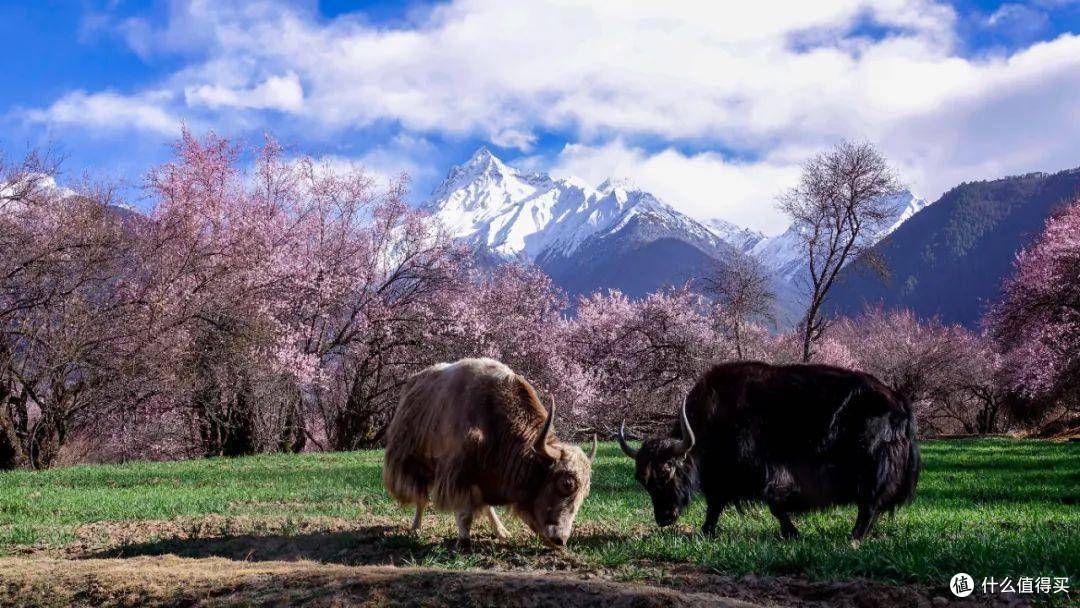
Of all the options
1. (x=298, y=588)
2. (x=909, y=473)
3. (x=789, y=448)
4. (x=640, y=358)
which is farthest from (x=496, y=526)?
(x=640, y=358)

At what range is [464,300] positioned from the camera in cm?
2945

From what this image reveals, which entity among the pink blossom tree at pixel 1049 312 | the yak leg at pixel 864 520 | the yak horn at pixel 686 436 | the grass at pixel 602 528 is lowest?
the grass at pixel 602 528

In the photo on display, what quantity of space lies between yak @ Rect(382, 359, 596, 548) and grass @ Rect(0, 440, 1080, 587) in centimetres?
36

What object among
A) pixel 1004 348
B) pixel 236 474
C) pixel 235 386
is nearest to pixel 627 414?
pixel 1004 348

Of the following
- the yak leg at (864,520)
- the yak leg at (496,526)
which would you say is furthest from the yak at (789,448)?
the yak leg at (496,526)

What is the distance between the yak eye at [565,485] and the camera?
22.4 feet

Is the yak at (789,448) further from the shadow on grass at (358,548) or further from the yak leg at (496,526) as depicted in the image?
the yak leg at (496,526)

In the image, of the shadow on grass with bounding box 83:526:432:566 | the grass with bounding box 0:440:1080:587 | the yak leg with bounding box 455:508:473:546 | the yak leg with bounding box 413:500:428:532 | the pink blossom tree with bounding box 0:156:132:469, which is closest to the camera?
the grass with bounding box 0:440:1080:587

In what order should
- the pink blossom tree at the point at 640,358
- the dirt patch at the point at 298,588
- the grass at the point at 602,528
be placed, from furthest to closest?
the pink blossom tree at the point at 640,358 < the grass at the point at 602,528 < the dirt patch at the point at 298,588

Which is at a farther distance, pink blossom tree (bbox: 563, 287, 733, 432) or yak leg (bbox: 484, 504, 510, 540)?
pink blossom tree (bbox: 563, 287, 733, 432)

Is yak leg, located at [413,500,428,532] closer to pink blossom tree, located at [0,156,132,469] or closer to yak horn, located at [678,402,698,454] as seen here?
yak horn, located at [678,402,698,454]

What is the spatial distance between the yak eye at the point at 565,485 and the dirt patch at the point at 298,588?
5.31ft

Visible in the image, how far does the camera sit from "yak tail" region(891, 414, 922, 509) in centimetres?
696

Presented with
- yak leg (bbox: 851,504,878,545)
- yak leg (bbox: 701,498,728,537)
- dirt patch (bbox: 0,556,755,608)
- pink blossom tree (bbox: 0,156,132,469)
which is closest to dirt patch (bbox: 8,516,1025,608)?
dirt patch (bbox: 0,556,755,608)
